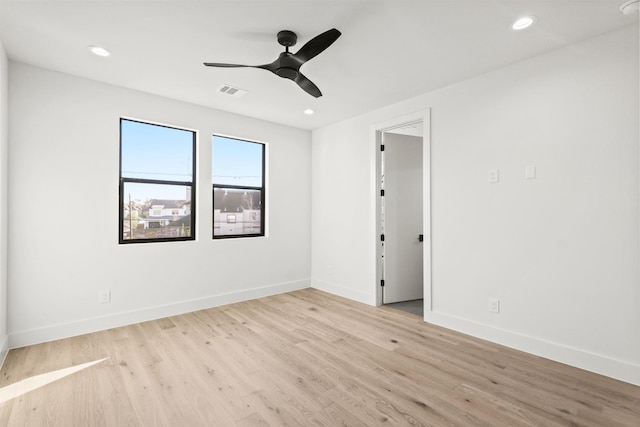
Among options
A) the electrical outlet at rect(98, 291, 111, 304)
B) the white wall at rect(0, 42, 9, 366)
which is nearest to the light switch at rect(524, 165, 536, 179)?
the electrical outlet at rect(98, 291, 111, 304)

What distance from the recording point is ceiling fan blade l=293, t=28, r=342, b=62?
2.12m

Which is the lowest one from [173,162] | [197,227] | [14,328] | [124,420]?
[124,420]

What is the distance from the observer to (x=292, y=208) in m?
5.19

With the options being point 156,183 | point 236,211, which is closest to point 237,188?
point 236,211

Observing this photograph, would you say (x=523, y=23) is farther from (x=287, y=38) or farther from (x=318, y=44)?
(x=287, y=38)

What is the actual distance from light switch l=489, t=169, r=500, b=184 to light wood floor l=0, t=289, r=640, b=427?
5.39 feet

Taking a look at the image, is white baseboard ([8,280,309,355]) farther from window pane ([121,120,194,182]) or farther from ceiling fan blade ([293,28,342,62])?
ceiling fan blade ([293,28,342,62])

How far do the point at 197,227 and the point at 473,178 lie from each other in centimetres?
346

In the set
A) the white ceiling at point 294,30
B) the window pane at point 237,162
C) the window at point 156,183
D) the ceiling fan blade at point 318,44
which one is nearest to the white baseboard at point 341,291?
the window pane at point 237,162

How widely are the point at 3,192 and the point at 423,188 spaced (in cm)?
431

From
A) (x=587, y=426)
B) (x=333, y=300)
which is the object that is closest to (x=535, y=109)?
(x=587, y=426)

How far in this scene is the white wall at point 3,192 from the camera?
8.87ft

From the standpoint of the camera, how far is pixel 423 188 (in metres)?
3.88

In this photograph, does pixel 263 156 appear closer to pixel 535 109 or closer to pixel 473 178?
pixel 473 178
